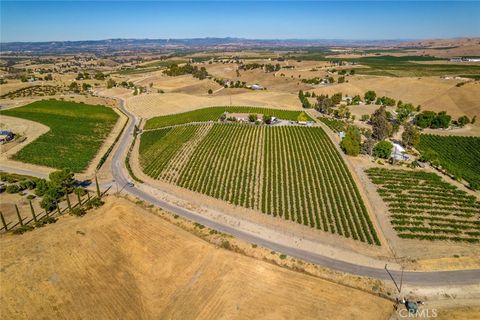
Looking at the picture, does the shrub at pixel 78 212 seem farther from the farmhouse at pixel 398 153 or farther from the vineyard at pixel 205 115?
the farmhouse at pixel 398 153

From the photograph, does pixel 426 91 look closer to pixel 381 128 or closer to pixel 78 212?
pixel 381 128

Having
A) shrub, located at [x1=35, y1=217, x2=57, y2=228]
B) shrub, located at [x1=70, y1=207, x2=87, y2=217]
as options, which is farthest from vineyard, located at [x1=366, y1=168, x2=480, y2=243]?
shrub, located at [x1=35, y1=217, x2=57, y2=228]

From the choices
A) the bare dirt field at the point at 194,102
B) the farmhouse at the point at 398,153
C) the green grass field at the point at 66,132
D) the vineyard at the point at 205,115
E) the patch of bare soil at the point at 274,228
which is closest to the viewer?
the patch of bare soil at the point at 274,228

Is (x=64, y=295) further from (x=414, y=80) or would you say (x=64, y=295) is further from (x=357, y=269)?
(x=414, y=80)

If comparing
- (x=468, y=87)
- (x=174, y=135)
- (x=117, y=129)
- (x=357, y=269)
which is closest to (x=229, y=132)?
(x=174, y=135)

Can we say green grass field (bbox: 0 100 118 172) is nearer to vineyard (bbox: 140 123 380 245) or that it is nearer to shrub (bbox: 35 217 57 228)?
vineyard (bbox: 140 123 380 245)

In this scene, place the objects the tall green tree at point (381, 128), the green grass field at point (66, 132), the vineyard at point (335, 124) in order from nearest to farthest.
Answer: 1. the green grass field at point (66, 132)
2. the tall green tree at point (381, 128)
3. the vineyard at point (335, 124)

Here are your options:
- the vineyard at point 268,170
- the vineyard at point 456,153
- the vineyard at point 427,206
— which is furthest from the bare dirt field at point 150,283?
the vineyard at point 456,153
